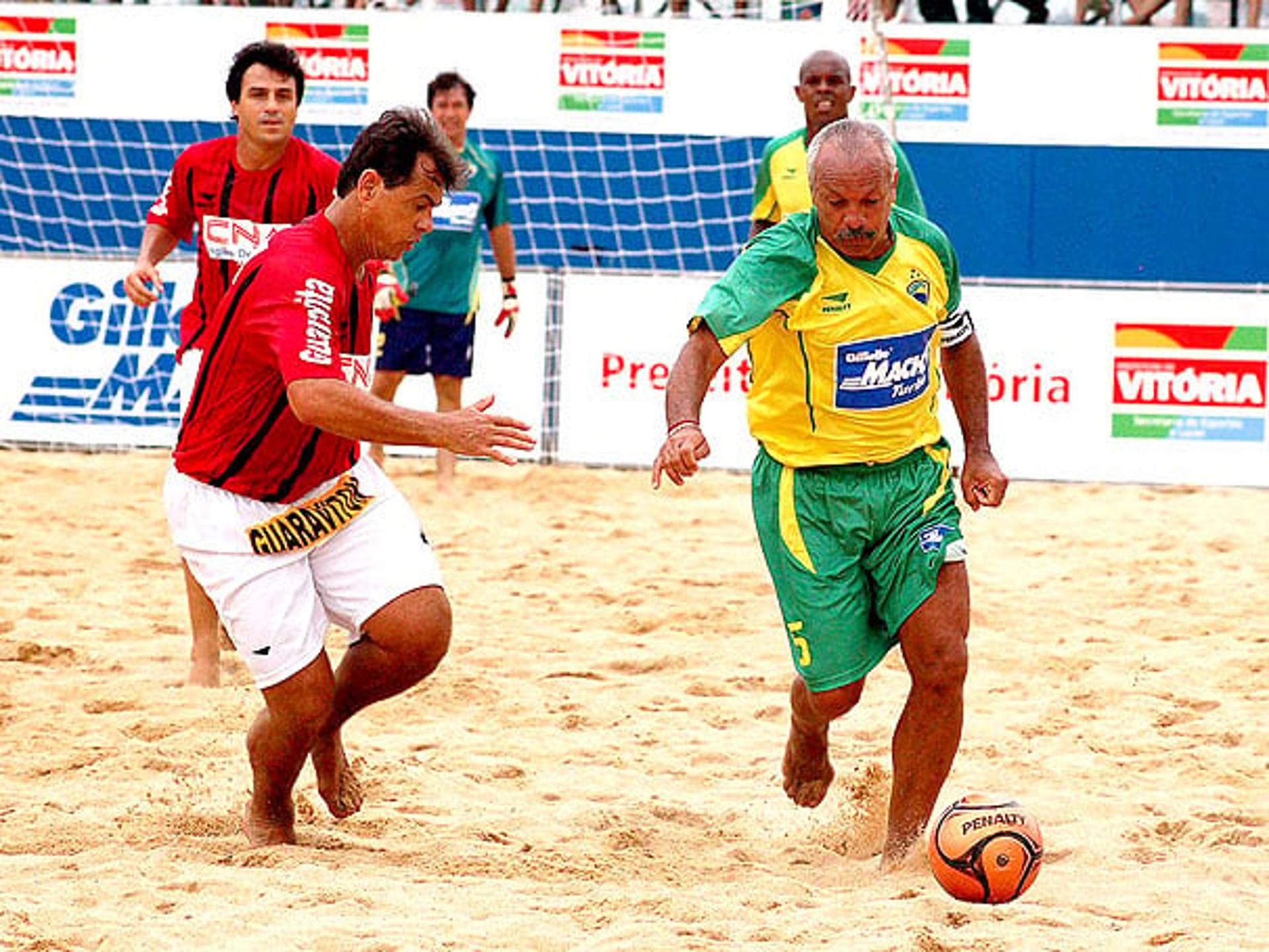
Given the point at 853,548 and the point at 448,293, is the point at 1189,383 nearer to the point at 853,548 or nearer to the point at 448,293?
the point at 448,293

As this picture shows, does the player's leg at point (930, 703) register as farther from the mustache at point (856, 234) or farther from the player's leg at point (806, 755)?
the mustache at point (856, 234)

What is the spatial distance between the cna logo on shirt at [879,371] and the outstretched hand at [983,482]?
254 mm

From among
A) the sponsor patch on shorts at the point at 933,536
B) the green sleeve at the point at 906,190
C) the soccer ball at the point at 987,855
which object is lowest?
the soccer ball at the point at 987,855

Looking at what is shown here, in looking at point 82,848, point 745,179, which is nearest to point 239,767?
point 82,848

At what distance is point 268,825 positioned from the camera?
4895 millimetres

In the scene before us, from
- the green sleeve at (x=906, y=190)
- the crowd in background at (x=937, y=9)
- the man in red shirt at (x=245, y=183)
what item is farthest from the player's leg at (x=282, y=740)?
the crowd in background at (x=937, y=9)

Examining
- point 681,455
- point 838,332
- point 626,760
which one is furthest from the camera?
point 626,760

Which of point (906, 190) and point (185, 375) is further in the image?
point (185, 375)

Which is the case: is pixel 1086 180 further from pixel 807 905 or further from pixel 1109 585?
pixel 807 905

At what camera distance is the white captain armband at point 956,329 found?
495cm

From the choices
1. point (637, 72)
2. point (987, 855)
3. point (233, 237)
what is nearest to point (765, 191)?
point (233, 237)

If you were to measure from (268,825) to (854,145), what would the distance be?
2.14 metres

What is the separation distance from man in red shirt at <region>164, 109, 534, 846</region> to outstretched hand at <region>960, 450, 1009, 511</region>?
1171mm

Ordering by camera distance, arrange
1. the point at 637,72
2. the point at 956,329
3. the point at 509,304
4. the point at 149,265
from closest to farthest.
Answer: the point at 956,329, the point at 149,265, the point at 509,304, the point at 637,72
